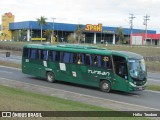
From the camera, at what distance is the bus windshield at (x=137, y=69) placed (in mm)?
20781

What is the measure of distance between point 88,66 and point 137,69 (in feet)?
11.2

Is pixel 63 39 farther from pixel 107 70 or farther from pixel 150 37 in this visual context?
pixel 107 70

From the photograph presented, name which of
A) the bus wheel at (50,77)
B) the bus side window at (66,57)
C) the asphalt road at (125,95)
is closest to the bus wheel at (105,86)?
the asphalt road at (125,95)

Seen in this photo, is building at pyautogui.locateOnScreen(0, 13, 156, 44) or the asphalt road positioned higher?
building at pyautogui.locateOnScreen(0, 13, 156, 44)

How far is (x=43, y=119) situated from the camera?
8109 millimetres

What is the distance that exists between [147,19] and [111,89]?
107632 millimetres

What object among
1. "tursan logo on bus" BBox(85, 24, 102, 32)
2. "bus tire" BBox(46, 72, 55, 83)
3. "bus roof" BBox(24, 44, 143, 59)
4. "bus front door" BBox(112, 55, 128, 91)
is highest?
"tursan logo on bus" BBox(85, 24, 102, 32)

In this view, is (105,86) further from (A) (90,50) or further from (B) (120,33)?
(B) (120,33)

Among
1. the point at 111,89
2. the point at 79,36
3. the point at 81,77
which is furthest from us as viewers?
the point at 79,36

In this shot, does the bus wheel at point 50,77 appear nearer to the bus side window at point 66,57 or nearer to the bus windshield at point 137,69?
the bus side window at point 66,57

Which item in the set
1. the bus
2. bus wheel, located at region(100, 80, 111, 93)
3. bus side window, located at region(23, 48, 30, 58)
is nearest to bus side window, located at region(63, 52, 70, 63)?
the bus

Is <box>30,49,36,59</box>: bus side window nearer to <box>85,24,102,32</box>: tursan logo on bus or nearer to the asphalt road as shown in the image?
the asphalt road

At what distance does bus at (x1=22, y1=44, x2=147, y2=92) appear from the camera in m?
20.9

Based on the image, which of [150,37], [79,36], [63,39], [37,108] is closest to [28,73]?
[37,108]
